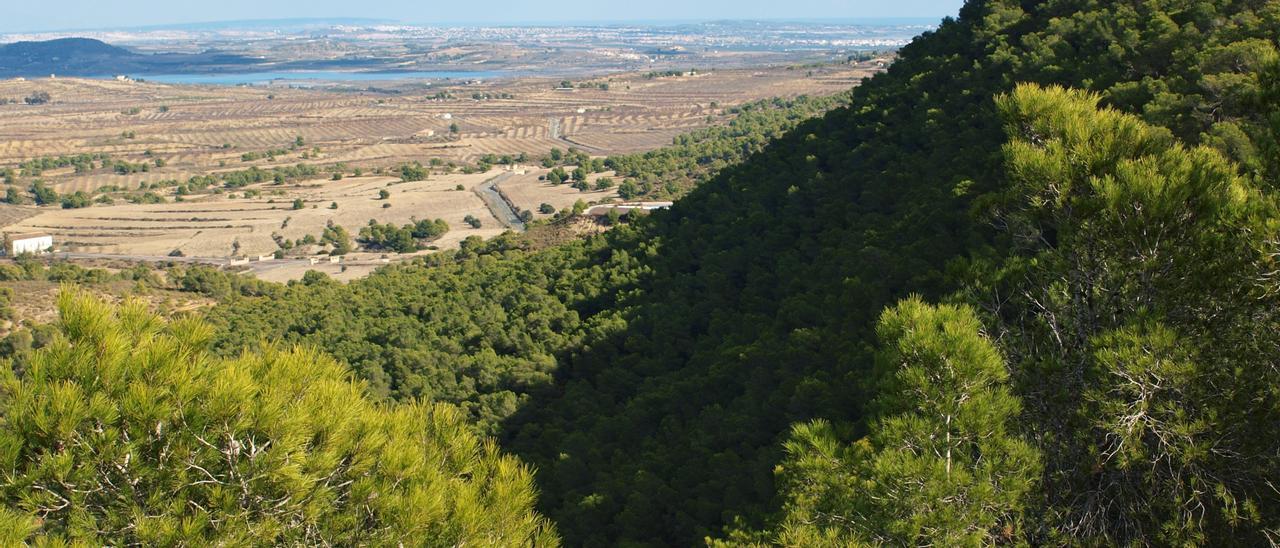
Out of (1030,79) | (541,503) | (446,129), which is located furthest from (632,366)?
(446,129)

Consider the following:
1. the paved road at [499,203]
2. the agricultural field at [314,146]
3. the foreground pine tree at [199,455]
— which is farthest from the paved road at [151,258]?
the foreground pine tree at [199,455]

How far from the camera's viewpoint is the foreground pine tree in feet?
22.4

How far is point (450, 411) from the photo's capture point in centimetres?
958

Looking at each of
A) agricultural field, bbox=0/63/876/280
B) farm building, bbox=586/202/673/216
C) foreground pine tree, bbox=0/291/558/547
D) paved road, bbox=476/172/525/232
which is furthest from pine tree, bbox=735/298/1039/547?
paved road, bbox=476/172/525/232

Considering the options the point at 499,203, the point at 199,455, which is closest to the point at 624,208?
the point at 499,203

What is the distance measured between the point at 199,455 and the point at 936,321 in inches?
232

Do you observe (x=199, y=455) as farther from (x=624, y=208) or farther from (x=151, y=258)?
(x=151, y=258)

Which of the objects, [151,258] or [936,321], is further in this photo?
[151,258]

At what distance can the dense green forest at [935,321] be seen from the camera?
25.2 ft

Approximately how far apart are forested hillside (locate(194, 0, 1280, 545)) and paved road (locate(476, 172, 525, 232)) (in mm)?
31692

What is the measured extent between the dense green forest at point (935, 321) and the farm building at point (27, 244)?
3553 centimetres

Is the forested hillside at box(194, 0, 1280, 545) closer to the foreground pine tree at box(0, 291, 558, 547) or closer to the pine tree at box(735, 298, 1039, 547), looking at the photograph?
the pine tree at box(735, 298, 1039, 547)

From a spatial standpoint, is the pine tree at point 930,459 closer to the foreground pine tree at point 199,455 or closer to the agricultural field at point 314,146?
the foreground pine tree at point 199,455

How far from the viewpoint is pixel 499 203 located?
81.4 meters
